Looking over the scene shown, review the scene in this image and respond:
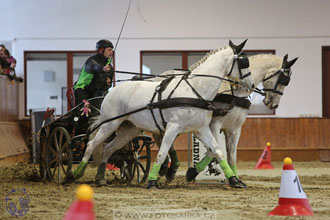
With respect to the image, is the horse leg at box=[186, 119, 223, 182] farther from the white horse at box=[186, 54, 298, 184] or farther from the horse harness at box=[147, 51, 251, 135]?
the horse harness at box=[147, 51, 251, 135]

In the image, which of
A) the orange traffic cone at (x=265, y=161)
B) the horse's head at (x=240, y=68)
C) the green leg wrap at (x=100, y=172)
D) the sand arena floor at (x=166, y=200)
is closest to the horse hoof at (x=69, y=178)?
the sand arena floor at (x=166, y=200)

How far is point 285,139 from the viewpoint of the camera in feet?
50.3

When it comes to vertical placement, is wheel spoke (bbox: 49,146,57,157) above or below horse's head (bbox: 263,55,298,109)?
below

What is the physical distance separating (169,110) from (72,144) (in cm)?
159

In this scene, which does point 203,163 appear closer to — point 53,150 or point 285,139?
point 53,150

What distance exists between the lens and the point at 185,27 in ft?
50.3

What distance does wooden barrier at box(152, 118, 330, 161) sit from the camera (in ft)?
50.2

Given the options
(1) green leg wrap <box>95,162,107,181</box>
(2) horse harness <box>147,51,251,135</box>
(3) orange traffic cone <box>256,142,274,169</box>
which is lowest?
(3) orange traffic cone <box>256,142,274,169</box>

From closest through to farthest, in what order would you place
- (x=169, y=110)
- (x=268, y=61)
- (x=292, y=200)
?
(x=292, y=200) → (x=169, y=110) → (x=268, y=61)

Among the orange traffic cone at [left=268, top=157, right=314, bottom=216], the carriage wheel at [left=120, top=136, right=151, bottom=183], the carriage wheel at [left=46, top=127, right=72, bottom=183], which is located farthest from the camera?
the carriage wheel at [left=120, top=136, right=151, bottom=183]

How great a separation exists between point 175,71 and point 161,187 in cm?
196

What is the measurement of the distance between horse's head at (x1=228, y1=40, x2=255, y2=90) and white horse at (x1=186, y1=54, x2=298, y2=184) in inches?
14.7

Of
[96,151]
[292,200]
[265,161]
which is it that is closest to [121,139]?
[96,151]

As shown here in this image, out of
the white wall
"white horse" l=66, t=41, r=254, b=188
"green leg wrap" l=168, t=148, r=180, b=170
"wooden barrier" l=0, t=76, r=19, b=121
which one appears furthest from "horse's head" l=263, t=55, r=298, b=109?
"wooden barrier" l=0, t=76, r=19, b=121
